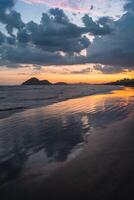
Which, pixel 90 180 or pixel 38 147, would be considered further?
pixel 38 147

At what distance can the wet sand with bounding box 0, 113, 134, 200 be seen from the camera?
6.15m

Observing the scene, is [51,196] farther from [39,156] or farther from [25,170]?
[39,156]

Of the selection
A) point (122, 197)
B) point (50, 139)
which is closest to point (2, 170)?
point (122, 197)

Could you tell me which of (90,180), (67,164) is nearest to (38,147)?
(67,164)

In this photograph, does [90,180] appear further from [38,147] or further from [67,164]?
[38,147]

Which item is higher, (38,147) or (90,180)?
(90,180)

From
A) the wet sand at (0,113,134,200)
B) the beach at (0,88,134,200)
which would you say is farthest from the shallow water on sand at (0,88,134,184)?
the wet sand at (0,113,134,200)

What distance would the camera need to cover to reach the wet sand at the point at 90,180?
6.15m

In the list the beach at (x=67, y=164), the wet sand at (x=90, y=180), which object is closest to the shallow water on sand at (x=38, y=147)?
the beach at (x=67, y=164)

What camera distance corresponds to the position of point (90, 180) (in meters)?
6.97

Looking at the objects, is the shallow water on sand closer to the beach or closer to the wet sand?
the beach

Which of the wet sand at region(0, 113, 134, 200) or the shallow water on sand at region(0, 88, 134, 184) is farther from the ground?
the wet sand at region(0, 113, 134, 200)

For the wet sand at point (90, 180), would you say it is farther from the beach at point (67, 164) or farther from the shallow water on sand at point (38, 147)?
the shallow water on sand at point (38, 147)

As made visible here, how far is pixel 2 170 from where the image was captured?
8086mm
